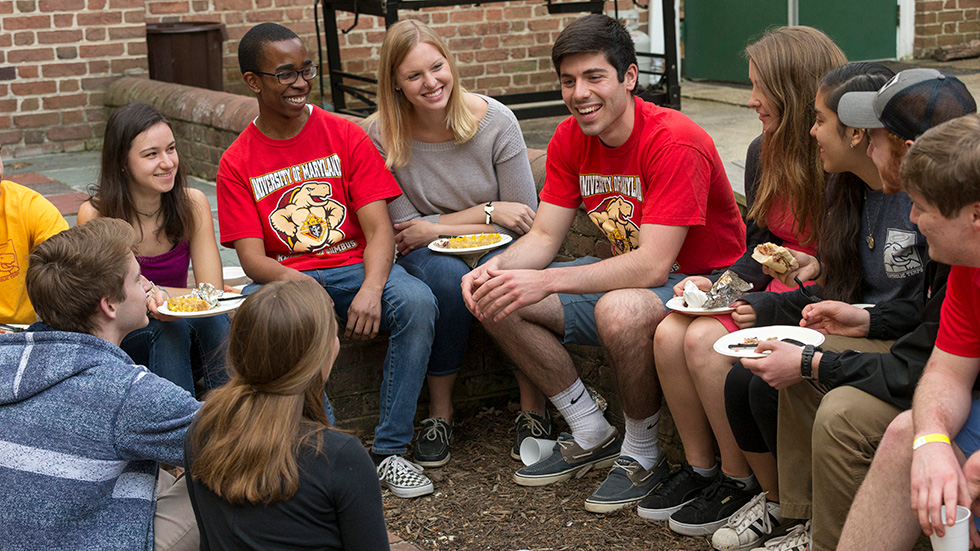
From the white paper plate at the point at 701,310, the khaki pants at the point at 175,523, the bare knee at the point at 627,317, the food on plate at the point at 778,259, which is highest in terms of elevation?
the food on plate at the point at 778,259

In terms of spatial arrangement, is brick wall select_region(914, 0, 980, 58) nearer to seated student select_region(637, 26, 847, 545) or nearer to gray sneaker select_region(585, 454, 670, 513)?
seated student select_region(637, 26, 847, 545)

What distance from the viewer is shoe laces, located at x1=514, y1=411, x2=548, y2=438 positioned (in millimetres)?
3455

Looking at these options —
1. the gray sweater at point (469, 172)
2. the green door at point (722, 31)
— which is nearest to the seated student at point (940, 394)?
the gray sweater at point (469, 172)

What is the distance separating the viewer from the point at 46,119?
8.14 m

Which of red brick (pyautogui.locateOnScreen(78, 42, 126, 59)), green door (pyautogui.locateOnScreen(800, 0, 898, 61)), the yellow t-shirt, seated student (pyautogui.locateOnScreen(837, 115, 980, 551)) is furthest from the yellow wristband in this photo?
red brick (pyautogui.locateOnScreen(78, 42, 126, 59))

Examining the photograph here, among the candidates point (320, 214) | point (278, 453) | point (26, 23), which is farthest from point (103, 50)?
point (278, 453)

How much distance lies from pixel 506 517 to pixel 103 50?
6.58 m

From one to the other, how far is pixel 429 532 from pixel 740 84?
701 cm

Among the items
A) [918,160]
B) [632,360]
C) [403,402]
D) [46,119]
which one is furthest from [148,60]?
[918,160]

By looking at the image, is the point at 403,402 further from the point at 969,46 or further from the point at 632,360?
the point at 969,46

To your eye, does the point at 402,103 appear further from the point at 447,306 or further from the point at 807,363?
the point at 807,363

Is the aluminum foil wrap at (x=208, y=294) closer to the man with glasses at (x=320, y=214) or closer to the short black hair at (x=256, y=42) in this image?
the man with glasses at (x=320, y=214)

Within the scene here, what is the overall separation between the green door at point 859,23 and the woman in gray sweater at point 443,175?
5.88 meters

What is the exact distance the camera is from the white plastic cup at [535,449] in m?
3.34
